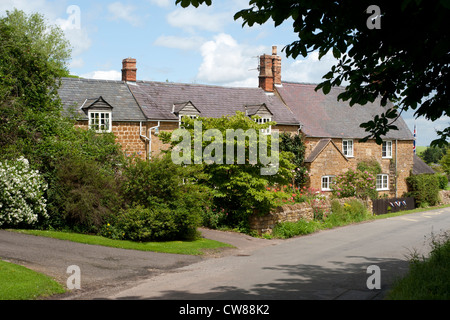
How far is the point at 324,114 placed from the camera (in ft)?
126

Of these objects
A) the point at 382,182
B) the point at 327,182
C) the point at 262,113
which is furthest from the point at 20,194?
the point at 382,182

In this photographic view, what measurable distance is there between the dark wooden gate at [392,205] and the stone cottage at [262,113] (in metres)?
1.69

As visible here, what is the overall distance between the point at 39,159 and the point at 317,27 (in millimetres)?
14335

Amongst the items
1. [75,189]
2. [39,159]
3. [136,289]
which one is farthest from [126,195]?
[136,289]

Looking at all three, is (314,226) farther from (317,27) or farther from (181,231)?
(317,27)

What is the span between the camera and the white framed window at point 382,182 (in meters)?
39.3

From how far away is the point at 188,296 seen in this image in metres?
10.4

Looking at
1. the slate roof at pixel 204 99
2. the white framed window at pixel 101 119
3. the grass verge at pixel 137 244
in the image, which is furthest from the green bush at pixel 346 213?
the white framed window at pixel 101 119

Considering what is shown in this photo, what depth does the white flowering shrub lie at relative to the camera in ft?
55.2

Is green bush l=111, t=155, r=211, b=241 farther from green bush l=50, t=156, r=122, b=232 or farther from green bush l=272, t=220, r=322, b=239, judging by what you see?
green bush l=272, t=220, r=322, b=239

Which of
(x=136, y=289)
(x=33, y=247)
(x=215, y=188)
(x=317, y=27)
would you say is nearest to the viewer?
(x=317, y=27)

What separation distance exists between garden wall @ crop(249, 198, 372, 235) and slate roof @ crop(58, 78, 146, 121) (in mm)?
10934

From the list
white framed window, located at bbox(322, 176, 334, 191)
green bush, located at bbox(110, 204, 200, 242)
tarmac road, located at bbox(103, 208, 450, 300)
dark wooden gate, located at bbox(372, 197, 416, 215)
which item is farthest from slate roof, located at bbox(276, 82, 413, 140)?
green bush, located at bbox(110, 204, 200, 242)

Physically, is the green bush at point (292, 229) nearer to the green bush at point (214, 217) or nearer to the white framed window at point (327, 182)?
the green bush at point (214, 217)
